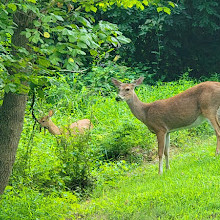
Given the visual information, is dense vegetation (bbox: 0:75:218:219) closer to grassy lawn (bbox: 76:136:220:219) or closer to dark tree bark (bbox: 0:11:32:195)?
grassy lawn (bbox: 76:136:220:219)

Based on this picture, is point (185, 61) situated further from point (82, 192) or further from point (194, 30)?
point (82, 192)

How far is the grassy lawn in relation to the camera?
6.16 metres

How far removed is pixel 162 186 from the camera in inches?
282

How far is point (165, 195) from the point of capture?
21.8 ft

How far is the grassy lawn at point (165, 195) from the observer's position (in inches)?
242

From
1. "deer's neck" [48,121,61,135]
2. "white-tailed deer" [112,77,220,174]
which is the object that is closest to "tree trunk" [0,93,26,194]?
"white-tailed deer" [112,77,220,174]

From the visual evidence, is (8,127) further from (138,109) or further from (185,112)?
(185,112)

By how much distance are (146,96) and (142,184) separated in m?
6.27

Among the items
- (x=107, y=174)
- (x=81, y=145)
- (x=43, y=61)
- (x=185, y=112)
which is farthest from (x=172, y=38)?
(x=43, y=61)

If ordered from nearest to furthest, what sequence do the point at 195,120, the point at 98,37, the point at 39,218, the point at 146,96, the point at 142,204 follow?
the point at 98,37 → the point at 39,218 → the point at 142,204 → the point at 195,120 → the point at 146,96

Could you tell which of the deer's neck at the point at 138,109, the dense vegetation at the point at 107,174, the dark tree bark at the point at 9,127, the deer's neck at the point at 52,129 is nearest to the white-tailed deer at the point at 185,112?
the deer's neck at the point at 138,109

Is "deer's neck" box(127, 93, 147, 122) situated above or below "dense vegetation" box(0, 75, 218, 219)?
above

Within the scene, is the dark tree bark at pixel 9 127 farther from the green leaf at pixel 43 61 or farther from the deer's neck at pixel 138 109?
the deer's neck at pixel 138 109

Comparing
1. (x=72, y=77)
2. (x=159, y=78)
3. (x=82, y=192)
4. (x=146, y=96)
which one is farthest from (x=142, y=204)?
(x=159, y=78)
